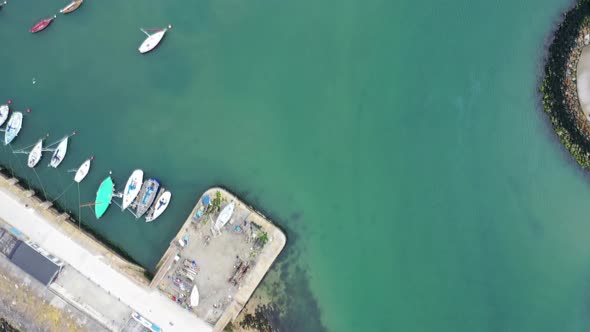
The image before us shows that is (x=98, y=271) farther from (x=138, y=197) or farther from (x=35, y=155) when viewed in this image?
(x=35, y=155)

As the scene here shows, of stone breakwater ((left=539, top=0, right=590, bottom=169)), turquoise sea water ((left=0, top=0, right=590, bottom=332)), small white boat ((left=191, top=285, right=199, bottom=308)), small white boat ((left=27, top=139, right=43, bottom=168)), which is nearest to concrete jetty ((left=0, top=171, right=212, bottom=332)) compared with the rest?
small white boat ((left=191, top=285, right=199, bottom=308))

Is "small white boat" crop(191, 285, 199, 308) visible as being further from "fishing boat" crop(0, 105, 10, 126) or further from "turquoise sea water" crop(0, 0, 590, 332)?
"fishing boat" crop(0, 105, 10, 126)

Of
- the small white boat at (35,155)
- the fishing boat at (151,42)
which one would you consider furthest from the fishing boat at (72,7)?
the small white boat at (35,155)

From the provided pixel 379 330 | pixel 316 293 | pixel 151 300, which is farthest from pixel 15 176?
pixel 379 330

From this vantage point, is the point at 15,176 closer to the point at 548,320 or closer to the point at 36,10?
the point at 36,10

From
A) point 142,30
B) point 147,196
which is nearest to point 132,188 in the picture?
point 147,196

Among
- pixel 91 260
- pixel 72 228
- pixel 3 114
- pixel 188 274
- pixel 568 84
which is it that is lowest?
pixel 91 260

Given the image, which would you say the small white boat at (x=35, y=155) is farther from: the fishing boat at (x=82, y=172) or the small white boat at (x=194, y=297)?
the small white boat at (x=194, y=297)
